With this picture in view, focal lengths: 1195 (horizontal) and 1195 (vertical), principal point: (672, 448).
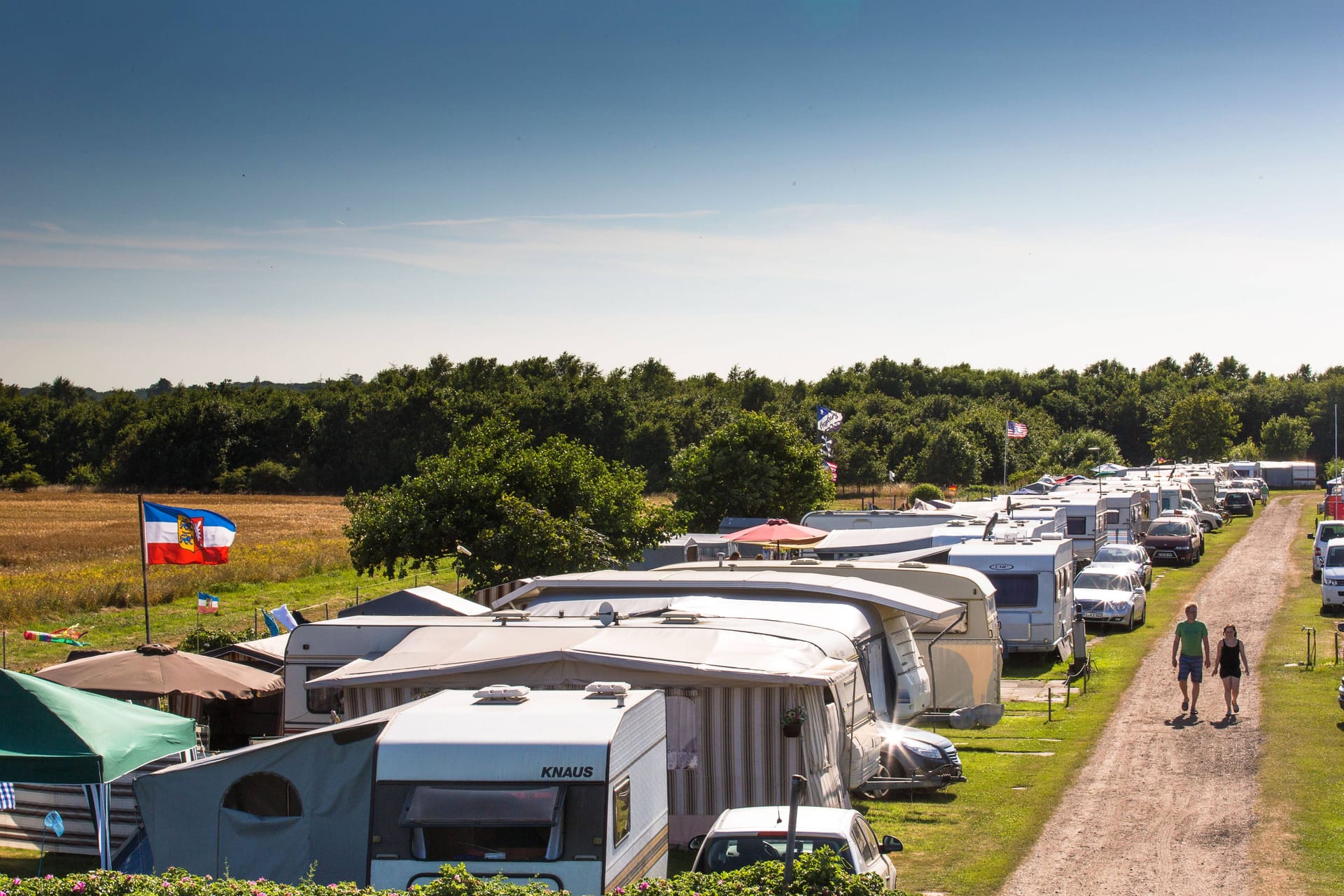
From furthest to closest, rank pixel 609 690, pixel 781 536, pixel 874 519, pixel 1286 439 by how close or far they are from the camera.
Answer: pixel 1286 439, pixel 874 519, pixel 781 536, pixel 609 690

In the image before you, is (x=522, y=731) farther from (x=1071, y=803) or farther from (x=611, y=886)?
(x=1071, y=803)

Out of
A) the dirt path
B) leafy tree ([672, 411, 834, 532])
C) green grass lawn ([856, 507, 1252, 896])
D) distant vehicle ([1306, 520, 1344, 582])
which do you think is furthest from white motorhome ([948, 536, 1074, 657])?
leafy tree ([672, 411, 834, 532])

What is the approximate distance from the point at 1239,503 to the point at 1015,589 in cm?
3978

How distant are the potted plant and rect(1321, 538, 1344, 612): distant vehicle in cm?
2032

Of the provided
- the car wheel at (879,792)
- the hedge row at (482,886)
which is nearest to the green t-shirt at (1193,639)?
the car wheel at (879,792)

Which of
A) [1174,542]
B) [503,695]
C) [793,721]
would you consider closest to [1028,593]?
[793,721]

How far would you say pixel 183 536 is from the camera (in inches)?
742

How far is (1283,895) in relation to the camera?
30.6 ft

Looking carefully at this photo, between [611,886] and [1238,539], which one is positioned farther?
[1238,539]

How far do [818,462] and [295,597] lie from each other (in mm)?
16658

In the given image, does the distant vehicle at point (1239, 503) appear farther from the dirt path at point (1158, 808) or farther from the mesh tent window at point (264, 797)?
the mesh tent window at point (264, 797)

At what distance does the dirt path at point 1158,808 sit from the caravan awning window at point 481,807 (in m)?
4.31

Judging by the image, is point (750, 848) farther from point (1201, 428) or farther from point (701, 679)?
point (1201, 428)

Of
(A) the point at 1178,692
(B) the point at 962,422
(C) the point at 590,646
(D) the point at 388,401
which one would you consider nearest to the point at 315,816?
(C) the point at 590,646
